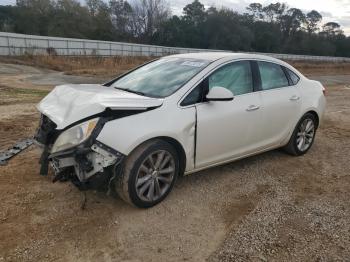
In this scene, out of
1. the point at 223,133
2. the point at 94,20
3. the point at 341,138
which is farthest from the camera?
the point at 94,20

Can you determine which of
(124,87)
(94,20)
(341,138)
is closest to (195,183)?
(124,87)

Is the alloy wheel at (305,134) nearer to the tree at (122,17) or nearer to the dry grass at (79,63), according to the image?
the dry grass at (79,63)

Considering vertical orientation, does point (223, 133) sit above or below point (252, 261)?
above

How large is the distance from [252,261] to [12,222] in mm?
2314

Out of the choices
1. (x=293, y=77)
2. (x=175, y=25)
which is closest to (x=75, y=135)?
(x=293, y=77)

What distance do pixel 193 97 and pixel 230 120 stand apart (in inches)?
23.7

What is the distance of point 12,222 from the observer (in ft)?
11.9

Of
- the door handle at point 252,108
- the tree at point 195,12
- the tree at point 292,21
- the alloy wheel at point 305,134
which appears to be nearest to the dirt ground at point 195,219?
the alloy wheel at point 305,134

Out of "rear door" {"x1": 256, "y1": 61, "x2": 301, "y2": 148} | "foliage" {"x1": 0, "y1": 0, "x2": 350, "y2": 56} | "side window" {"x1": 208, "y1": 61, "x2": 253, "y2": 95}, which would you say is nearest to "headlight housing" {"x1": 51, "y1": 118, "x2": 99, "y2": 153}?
"side window" {"x1": 208, "y1": 61, "x2": 253, "y2": 95}

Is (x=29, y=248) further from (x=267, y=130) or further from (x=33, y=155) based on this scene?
(x=267, y=130)

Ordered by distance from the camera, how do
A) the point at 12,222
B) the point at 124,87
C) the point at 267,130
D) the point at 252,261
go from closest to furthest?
the point at 252,261
the point at 12,222
the point at 124,87
the point at 267,130

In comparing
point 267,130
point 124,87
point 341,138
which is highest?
point 124,87

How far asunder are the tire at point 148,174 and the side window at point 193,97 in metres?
0.54

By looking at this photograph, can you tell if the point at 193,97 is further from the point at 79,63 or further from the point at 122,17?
the point at 122,17
